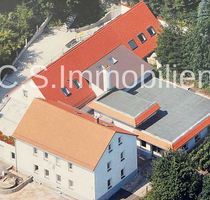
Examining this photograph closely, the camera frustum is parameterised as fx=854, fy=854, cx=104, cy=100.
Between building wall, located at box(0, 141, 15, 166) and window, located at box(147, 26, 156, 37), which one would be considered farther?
window, located at box(147, 26, 156, 37)

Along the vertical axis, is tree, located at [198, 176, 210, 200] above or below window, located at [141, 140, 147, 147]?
below

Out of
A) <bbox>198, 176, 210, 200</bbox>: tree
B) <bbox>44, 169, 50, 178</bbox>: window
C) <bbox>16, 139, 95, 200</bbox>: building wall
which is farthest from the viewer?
<bbox>44, 169, 50, 178</bbox>: window

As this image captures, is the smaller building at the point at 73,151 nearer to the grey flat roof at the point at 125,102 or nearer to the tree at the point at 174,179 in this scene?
the tree at the point at 174,179

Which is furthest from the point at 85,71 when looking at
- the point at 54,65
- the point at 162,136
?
the point at 162,136

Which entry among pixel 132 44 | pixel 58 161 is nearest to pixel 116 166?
pixel 58 161

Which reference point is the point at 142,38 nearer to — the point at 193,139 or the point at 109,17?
the point at 109,17

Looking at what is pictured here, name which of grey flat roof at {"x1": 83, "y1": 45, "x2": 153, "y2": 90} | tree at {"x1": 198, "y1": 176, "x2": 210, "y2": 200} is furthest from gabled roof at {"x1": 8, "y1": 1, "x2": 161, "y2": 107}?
Result: tree at {"x1": 198, "y1": 176, "x2": 210, "y2": 200}

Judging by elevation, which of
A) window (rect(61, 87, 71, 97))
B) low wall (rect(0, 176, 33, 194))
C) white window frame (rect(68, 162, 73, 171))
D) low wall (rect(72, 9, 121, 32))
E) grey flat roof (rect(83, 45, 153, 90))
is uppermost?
low wall (rect(72, 9, 121, 32))

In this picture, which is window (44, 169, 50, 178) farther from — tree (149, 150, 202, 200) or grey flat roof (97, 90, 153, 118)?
tree (149, 150, 202, 200)
